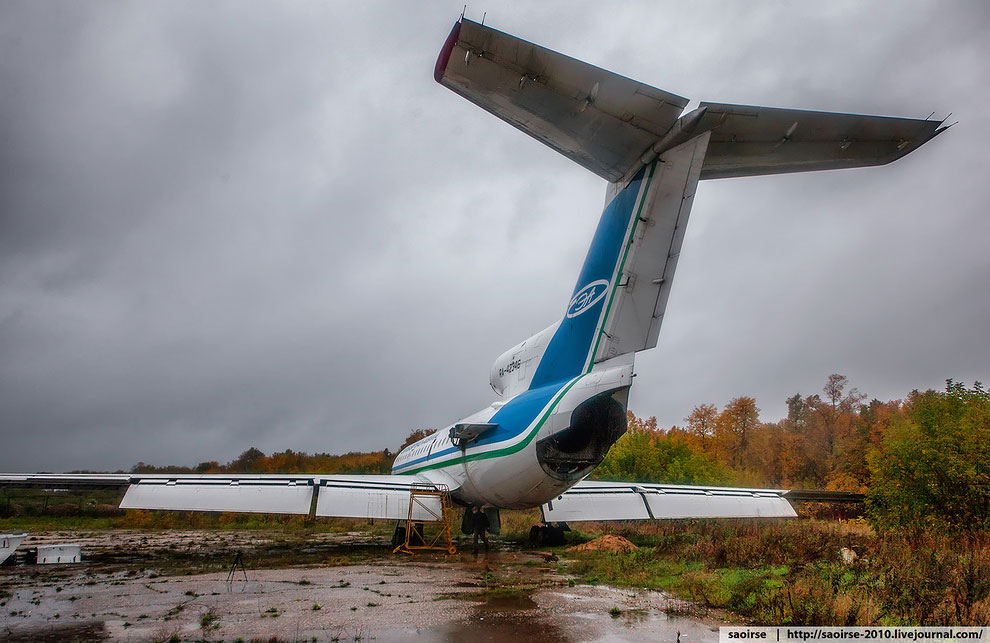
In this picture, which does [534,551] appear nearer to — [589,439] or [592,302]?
[589,439]

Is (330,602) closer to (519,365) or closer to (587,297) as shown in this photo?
(587,297)

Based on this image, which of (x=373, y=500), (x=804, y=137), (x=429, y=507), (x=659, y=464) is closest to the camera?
(x=804, y=137)

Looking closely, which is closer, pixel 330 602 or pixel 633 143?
pixel 330 602

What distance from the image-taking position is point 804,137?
6715mm

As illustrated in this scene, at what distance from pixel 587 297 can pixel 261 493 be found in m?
7.41

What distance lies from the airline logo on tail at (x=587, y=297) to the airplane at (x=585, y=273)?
3 cm

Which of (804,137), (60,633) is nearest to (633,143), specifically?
(804,137)

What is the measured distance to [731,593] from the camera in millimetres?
6168

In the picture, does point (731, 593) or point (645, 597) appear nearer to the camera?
point (731, 593)

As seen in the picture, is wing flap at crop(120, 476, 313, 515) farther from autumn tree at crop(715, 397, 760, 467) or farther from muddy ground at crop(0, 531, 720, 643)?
autumn tree at crop(715, 397, 760, 467)

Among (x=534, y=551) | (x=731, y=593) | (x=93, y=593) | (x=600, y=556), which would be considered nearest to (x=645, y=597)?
(x=731, y=593)

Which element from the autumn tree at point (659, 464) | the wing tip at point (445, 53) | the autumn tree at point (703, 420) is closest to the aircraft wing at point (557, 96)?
the wing tip at point (445, 53)

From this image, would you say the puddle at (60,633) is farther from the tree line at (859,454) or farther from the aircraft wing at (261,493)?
the tree line at (859,454)

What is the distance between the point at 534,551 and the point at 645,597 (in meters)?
5.37
